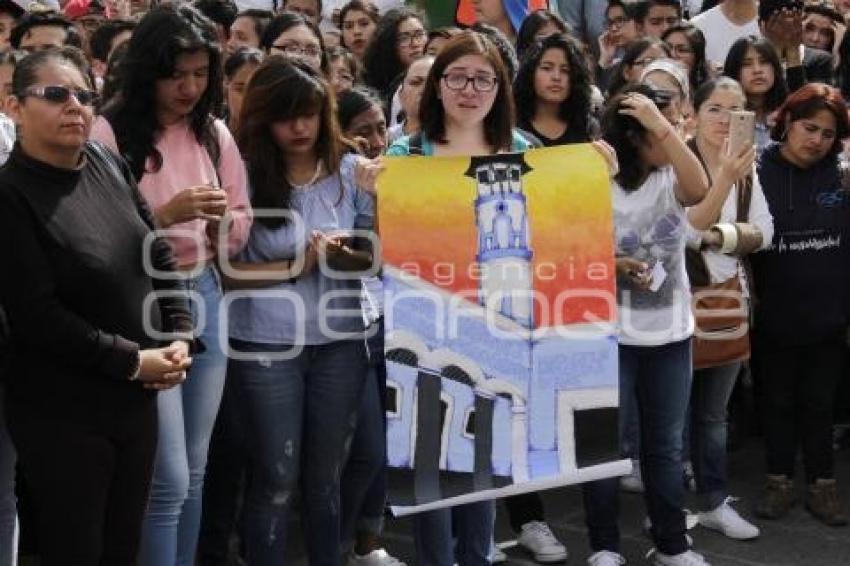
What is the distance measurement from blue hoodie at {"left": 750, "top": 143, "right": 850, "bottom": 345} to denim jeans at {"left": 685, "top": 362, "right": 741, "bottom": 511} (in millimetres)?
331

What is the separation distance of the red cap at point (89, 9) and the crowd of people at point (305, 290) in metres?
2.47

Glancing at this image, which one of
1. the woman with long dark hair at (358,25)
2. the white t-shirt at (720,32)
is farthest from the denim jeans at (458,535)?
the white t-shirt at (720,32)

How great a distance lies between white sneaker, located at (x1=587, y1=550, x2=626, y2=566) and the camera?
507 cm

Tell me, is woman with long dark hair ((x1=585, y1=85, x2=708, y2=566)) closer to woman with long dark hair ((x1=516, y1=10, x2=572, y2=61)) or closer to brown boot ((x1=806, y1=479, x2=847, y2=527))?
brown boot ((x1=806, y1=479, x2=847, y2=527))

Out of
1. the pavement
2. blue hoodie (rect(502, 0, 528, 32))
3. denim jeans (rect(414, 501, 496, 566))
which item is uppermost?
blue hoodie (rect(502, 0, 528, 32))

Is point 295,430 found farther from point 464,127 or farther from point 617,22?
point 617,22

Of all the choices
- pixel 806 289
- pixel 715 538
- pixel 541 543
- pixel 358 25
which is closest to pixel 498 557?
pixel 541 543

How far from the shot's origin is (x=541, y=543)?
5.27 meters

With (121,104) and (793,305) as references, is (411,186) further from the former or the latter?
(793,305)

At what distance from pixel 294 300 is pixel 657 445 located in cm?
153

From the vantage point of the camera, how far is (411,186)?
425 centimetres

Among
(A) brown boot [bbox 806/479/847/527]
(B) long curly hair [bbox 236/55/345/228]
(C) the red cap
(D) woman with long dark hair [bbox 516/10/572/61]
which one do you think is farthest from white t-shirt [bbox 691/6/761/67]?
(B) long curly hair [bbox 236/55/345/228]

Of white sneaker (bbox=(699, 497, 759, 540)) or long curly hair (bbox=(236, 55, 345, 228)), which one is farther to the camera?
white sneaker (bbox=(699, 497, 759, 540))

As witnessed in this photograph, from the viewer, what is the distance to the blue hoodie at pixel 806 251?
18.7 ft
